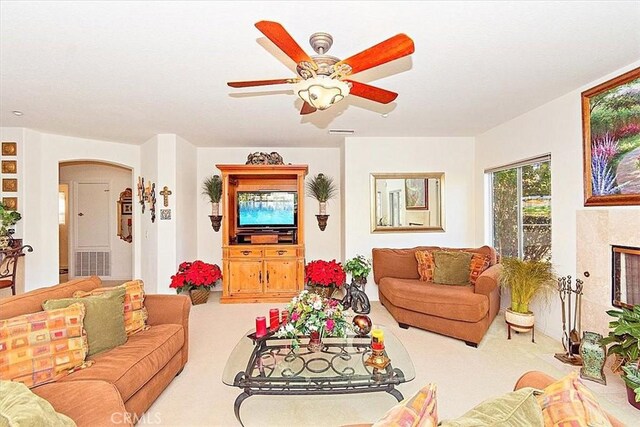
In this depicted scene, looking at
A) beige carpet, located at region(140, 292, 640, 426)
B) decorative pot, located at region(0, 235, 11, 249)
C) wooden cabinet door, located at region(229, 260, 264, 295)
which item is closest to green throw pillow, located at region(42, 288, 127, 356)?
beige carpet, located at region(140, 292, 640, 426)

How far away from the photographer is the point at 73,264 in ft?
21.9

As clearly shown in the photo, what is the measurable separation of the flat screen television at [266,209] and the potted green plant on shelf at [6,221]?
2.91m

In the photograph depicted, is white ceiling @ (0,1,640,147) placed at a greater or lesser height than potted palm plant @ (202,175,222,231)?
greater

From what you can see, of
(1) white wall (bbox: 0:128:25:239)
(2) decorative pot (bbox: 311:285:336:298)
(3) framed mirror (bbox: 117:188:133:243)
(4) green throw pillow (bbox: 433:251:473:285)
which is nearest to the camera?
(4) green throw pillow (bbox: 433:251:473:285)

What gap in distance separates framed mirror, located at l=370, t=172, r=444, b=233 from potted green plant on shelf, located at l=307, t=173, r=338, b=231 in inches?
35.9

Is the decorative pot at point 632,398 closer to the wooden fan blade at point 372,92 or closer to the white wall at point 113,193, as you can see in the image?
the wooden fan blade at point 372,92

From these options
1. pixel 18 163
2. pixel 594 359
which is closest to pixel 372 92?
pixel 594 359

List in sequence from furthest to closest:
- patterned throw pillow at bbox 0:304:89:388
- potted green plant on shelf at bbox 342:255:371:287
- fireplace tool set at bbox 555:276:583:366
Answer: potted green plant on shelf at bbox 342:255:371:287 < fireplace tool set at bbox 555:276:583:366 < patterned throw pillow at bbox 0:304:89:388

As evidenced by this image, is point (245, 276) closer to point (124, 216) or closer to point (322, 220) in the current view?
point (322, 220)

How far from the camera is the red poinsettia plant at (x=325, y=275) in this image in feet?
16.0

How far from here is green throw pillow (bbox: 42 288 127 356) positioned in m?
2.04

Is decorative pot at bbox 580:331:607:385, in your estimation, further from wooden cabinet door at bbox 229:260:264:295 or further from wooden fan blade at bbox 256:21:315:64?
wooden cabinet door at bbox 229:260:264:295

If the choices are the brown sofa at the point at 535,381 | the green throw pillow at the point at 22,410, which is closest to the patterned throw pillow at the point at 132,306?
the green throw pillow at the point at 22,410

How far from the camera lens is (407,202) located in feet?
16.4
